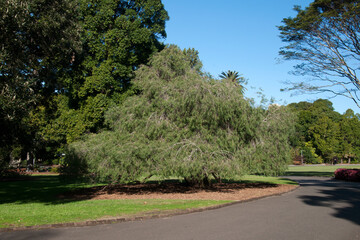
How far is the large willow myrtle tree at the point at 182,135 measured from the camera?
469 inches

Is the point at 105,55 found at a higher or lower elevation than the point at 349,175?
higher

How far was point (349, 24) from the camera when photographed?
19281mm

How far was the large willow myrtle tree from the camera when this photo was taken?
11.9 m

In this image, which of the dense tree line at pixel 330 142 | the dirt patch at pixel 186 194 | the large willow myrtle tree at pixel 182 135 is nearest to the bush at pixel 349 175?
the dirt patch at pixel 186 194

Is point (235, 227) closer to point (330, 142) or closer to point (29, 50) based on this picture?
point (29, 50)

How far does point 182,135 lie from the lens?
12727 mm

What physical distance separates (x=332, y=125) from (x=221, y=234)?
215 ft

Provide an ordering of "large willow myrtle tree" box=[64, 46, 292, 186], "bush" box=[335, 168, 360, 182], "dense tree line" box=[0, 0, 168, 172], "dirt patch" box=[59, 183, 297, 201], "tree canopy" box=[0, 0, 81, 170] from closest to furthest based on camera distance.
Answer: "tree canopy" box=[0, 0, 81, 170] → "large willow myrtle tree" box=[64, 46, 292, 186] → "dirt patch" box=[59, 183, 297, 201] → "dense tree line" box=[0, 0, 168, 172] → "bush" box=[335, 168, 360, 182]

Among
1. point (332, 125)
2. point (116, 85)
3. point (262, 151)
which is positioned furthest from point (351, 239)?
point (332, 125)

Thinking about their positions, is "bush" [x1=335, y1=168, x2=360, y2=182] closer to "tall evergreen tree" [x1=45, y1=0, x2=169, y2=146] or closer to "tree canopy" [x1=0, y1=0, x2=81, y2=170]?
"tall evergreen tree" [x1=45, y1=0, x2=169, y2=146]

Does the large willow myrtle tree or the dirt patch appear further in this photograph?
the dirt patch

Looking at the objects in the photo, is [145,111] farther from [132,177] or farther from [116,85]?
[116,85]

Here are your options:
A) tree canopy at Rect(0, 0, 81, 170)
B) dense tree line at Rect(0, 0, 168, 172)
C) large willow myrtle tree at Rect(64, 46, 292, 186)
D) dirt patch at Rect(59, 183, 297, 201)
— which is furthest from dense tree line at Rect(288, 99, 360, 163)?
tree canopy at Rect(0, 0, 81, 170)

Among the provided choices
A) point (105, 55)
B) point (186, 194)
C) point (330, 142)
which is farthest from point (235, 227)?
point (330, 142)
